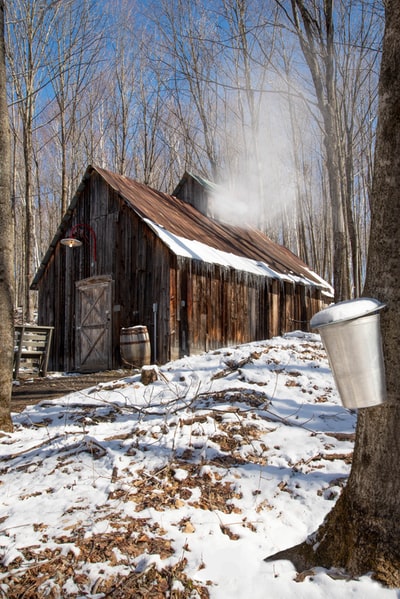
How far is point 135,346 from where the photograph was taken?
10367 mm

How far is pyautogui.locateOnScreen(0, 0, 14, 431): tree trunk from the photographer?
5145 mm

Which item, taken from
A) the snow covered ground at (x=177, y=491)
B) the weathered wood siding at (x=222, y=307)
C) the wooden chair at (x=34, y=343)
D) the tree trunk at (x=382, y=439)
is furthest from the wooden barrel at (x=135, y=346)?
the tree trunk at (x=382, y=439)

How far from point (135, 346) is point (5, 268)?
542 cm

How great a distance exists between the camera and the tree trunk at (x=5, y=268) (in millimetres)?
5145

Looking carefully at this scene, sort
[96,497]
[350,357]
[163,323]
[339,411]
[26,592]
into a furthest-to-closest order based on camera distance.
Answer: [163,323], [339,411], [96,497], [26,592], [350,357]

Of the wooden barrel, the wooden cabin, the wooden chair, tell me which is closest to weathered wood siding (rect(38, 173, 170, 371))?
the wooden cabin

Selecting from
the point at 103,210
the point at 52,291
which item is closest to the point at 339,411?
the point at 103,210

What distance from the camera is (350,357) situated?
6.70 feet

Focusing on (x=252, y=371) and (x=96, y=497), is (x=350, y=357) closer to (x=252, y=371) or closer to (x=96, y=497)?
(x=96, y=497)

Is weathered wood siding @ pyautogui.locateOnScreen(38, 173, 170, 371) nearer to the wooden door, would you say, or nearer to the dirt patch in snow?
the wooden door

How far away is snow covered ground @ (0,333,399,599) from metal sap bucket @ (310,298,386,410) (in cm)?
90

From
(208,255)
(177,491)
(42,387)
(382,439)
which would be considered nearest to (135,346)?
(42,387)

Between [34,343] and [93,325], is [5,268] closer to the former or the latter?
[34,343]

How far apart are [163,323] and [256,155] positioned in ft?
50.2
